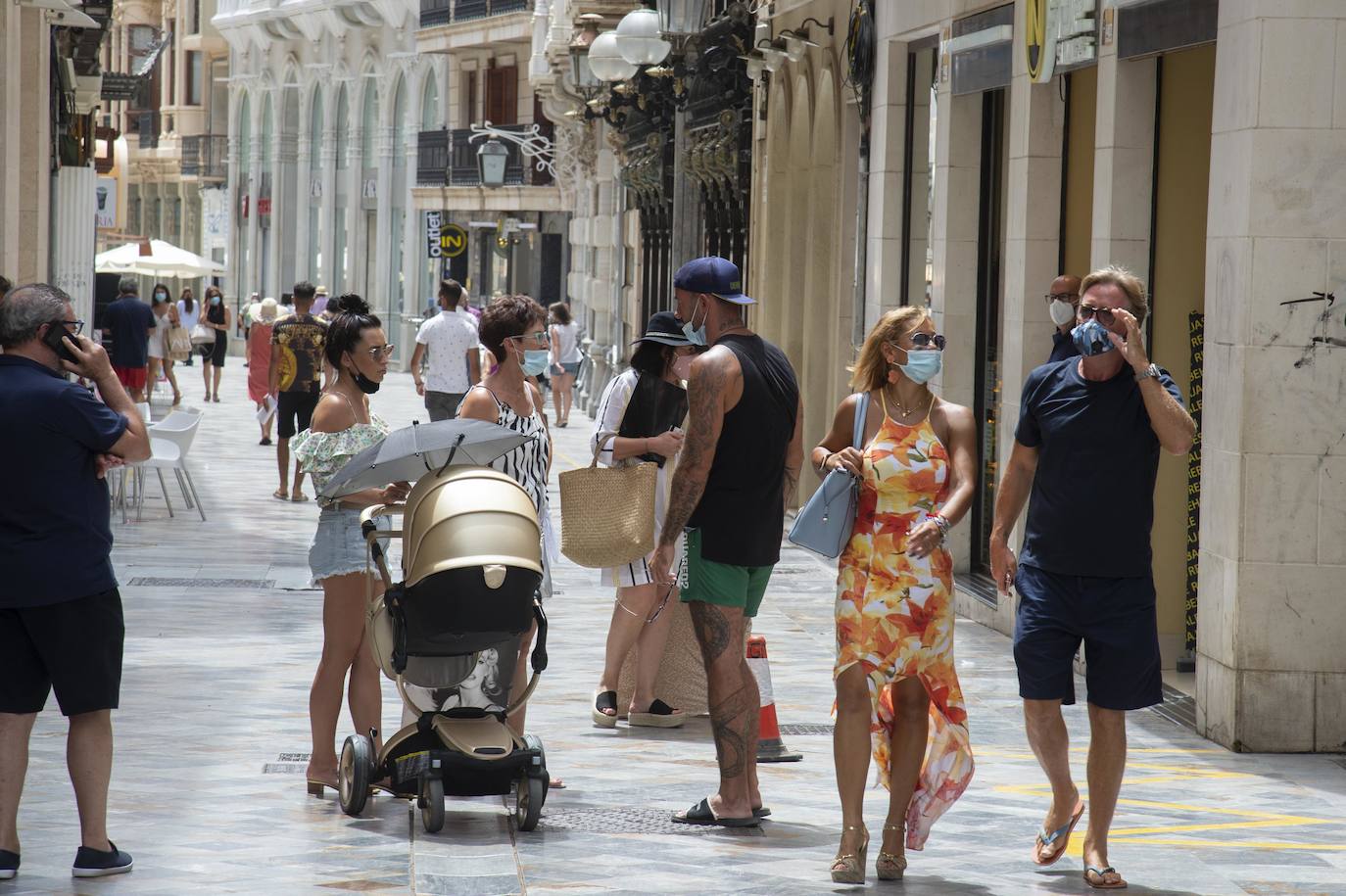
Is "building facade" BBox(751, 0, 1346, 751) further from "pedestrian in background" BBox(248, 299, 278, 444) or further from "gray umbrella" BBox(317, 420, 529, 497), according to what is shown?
"pedestrian in background" BBox(248, 299, 278, 444)

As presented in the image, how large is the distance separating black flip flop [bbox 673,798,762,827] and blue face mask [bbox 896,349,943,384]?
173 cm

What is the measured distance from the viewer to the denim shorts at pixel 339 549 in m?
8.08

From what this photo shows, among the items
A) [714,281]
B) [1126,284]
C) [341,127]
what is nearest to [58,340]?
[714,281]

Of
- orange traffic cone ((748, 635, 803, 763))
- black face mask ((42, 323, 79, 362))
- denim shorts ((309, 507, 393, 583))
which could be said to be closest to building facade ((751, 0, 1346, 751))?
orange traffic cone ((748, 635, 803, 763))

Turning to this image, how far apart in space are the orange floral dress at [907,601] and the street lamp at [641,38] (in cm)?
1693

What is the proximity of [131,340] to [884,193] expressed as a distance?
13.3m

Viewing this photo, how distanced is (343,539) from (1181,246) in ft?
17.6

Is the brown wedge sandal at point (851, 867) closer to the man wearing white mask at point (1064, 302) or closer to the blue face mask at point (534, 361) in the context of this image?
the blue face mask at point (534, 361)

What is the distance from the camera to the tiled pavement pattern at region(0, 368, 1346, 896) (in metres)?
7.11

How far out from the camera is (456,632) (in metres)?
7.46

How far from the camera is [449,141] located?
54156 mm

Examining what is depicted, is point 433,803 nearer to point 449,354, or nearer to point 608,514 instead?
point 608,514

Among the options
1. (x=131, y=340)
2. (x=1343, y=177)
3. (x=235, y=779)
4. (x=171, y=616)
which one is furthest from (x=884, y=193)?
(x=131, y=340)

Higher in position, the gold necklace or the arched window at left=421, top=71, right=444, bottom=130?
the arched window at left=421, top=71, right=444, bottom=130
